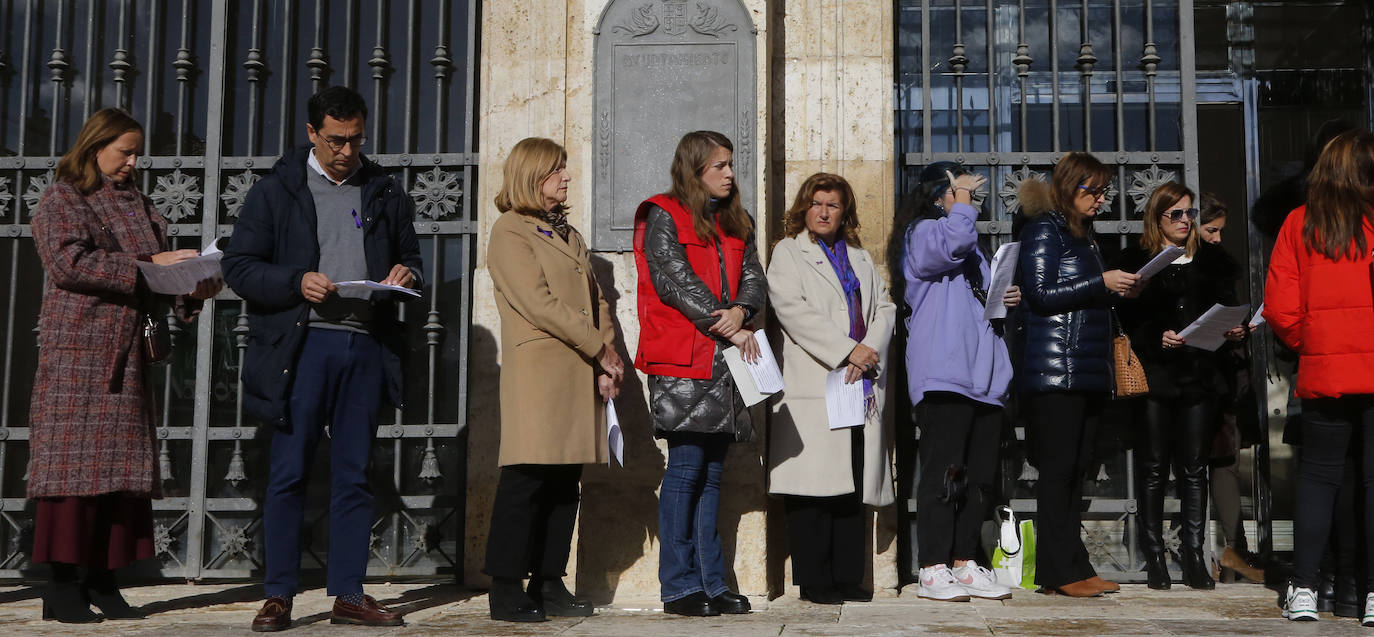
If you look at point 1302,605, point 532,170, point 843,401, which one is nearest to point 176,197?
point 532,170

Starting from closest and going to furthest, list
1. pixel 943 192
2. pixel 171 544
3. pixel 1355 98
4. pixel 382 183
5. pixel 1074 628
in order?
pixel 1074 628, pixel 382 183, pixel 943 192, pixel 171 544, pixel 1355 98

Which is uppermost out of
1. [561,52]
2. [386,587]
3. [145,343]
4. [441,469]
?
[561,52]

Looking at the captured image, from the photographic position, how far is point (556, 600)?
16.7 ft

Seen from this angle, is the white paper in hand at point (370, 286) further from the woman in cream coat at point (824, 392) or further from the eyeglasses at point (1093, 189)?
the eyeglasses at point (1093, 189)

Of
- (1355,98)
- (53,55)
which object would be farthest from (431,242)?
(1355,98)

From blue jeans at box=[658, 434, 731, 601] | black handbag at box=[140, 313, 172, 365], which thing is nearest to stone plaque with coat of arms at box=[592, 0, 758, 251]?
blue jeans at box=[658, 434, 731, 601]

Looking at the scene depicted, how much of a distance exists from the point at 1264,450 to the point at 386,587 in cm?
446

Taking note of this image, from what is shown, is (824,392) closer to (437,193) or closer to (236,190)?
(437,193)

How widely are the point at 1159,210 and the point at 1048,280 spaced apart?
71 cm

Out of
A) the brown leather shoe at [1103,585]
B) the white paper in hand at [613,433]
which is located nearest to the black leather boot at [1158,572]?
the brown leather shoe at [1103,585]

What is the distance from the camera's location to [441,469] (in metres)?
6.04

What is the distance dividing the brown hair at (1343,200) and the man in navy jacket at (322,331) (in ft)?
10.5

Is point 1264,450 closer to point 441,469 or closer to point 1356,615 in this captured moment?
→ point 1356,615

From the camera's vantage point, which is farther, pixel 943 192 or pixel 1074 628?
pixel 943 192
